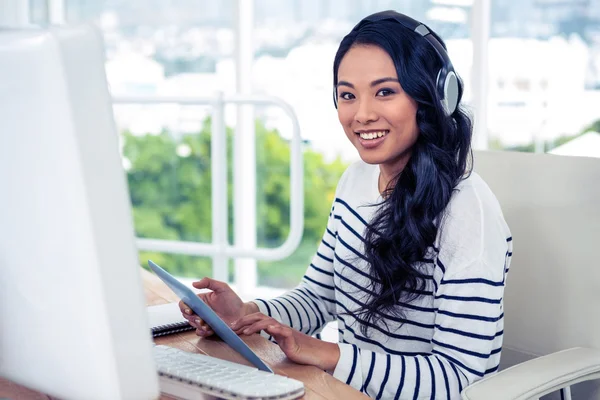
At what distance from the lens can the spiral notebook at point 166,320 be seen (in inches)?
47.0

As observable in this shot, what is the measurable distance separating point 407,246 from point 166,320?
40cm

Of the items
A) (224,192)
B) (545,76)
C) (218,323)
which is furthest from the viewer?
(545,76)

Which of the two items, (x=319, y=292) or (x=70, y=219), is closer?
(x=70, y=219)

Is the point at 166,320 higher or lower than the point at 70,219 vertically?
lower

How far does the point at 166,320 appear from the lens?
49.1 inches

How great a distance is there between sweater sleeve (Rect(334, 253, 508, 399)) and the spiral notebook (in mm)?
273

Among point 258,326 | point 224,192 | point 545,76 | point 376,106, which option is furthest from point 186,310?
point 545,76

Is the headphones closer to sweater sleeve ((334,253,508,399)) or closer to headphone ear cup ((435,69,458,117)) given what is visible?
headphone ear cup ((435,69,458,117))

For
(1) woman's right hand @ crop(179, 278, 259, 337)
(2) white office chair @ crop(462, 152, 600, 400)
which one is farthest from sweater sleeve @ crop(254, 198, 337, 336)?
(2) white office chair @ crop(462, 152, 600, 400)

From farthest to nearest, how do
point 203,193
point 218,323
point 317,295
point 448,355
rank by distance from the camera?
point 203,193 < point 317,295 < point 448,355 < point 218,323

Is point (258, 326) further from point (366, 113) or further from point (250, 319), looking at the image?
point (366, 113)

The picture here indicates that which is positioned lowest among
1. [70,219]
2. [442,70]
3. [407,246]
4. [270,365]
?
[270,365]

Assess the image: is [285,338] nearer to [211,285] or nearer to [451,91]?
[211,285]

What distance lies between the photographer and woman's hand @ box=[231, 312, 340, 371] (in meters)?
1.06
